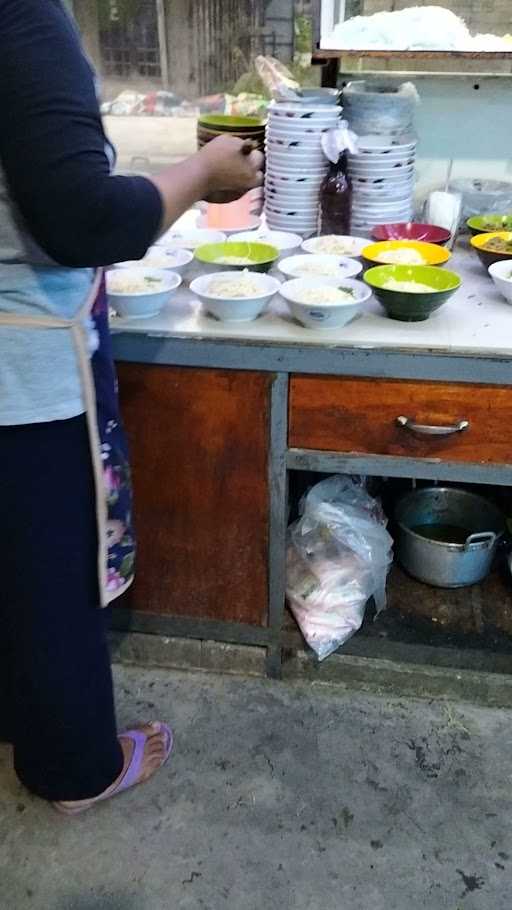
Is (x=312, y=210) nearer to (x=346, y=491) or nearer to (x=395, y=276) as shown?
(x=395, y=276)

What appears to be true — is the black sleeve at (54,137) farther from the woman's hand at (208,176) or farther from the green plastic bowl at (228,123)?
the green plastic bowl at (228,123)

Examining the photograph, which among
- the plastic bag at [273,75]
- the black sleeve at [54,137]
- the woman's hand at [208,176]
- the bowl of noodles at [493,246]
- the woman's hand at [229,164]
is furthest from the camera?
the plastic bag at [273,75]

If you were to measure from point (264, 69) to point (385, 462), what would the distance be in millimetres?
1183

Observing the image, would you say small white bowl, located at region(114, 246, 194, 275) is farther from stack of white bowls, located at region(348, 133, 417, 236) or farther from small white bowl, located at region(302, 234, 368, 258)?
stack of white bowls, located at region(348, 133, 417, 236)

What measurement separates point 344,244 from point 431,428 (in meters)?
0.55

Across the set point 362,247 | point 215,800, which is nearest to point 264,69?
point 362,247

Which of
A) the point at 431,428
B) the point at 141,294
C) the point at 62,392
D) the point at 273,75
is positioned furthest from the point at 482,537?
the point at 273,75

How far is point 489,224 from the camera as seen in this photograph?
6.19 feet

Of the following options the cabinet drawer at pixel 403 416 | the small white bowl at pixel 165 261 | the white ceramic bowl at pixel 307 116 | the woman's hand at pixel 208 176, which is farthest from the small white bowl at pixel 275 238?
the cabinet drawer at pixel 403 416

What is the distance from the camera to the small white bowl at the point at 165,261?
1.65 meters

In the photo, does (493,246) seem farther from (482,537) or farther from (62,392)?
(62,392)

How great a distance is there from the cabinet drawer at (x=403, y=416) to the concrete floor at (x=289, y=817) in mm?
655

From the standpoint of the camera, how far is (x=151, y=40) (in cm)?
211

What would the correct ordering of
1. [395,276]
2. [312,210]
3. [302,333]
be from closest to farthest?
[302,333] < [395,276] < [312,210]
